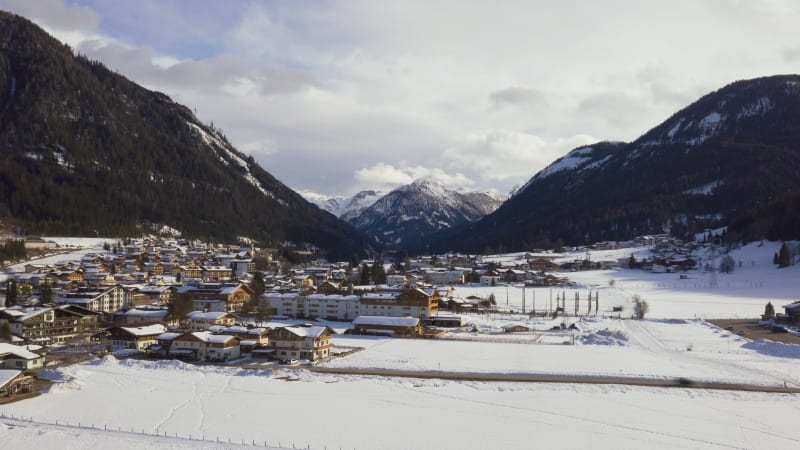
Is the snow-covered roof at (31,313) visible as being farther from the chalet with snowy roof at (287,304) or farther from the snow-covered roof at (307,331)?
the snow-covered roof at (307,331)

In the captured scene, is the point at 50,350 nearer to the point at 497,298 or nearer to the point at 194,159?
the point at 497,298

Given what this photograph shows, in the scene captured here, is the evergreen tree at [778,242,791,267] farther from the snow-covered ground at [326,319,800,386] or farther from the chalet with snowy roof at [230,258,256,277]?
the chalet with snowy roof at [230,258,256,277]

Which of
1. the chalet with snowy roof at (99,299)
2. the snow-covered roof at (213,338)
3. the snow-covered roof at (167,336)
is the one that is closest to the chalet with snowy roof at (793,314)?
Result: the snow-covered roof at (213,338)

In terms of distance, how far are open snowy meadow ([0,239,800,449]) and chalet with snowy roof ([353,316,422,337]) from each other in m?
3.34

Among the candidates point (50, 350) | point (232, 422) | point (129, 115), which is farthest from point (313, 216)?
point (232, 422)

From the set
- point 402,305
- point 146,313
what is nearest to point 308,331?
point 402,305

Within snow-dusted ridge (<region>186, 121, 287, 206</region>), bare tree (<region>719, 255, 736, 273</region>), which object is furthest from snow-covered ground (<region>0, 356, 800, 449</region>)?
snow-dusted ridge (<region>186, 121, 287, 206</region>)

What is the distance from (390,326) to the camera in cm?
4597

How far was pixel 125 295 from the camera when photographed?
59969mm

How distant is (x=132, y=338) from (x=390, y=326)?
58.5 feet

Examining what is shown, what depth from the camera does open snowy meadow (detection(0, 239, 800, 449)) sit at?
21.0 m

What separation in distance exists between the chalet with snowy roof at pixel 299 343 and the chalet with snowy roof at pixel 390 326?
10.2 meters

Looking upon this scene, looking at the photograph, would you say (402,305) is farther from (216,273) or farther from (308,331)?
(216,273)

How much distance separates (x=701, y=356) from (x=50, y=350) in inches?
1538
